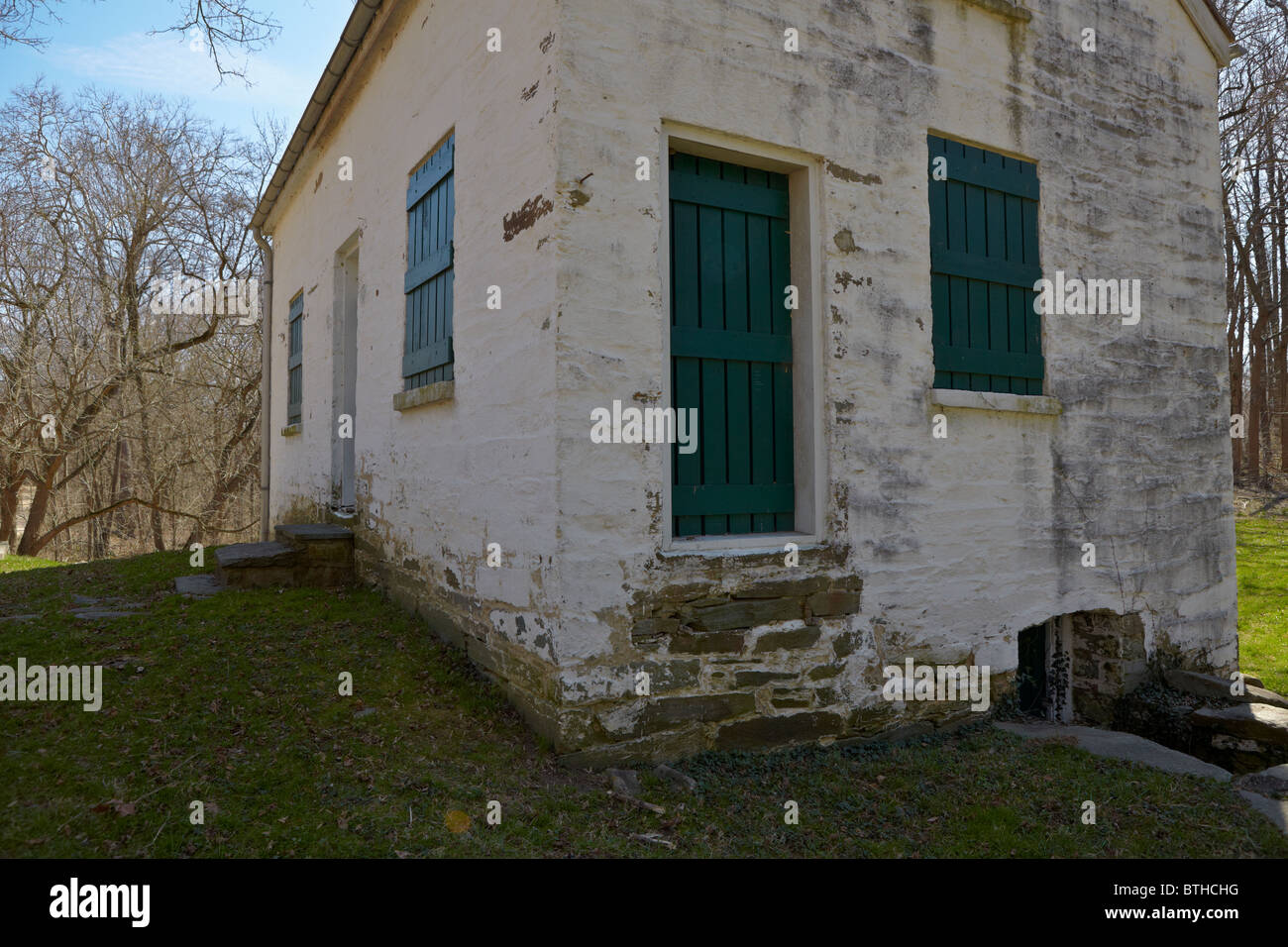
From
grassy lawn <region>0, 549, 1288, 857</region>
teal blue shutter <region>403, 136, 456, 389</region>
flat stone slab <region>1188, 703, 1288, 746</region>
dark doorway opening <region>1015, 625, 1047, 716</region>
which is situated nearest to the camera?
grassy lawn <region>0, 549, 1288, 857</region>

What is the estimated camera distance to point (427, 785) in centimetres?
362

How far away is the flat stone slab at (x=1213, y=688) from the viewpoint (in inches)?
232

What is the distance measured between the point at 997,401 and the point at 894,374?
0.86 metres

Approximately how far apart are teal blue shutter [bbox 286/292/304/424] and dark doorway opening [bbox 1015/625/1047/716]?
7.98m

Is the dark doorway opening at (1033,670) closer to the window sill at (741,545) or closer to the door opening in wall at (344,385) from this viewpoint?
the window sill at (741,545)

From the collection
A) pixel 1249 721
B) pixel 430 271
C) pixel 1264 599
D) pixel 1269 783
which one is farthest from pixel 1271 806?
pixel 1264 599

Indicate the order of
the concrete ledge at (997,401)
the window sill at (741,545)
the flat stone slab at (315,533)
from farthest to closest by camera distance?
the flat stone slab at (315,533) < the concrete ledge at (997,401) < the window sill at (741,545)

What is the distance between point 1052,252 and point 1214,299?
2094 mm

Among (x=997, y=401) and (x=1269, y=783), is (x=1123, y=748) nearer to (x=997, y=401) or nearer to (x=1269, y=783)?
(x=1269, y=783)

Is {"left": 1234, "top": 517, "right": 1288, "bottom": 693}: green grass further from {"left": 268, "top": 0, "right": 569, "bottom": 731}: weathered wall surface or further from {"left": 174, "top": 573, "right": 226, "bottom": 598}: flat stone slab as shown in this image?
{"left": 174, "top": 573, "right": 226, "bottom": 598}: flat stone slab

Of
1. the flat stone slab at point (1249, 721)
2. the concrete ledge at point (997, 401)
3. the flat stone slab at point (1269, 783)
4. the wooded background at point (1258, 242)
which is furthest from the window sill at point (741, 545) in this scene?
the wooded background at point (1258, 242)

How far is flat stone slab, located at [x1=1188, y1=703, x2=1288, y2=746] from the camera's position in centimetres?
516

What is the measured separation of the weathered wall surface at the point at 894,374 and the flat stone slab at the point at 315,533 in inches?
155

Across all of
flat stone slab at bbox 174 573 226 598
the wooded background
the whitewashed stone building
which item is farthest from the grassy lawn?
the wooded background
